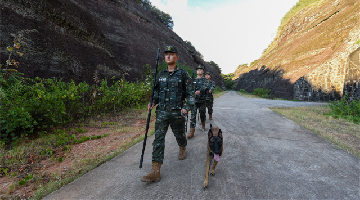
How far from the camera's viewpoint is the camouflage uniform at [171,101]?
2818mm

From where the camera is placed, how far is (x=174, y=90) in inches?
114

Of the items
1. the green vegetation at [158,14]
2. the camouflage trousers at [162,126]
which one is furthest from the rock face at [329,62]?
the green vegetation at [158,14]

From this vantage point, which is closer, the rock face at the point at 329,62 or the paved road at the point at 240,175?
the paved road at the point at 240,175

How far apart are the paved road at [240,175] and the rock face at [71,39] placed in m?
4.07

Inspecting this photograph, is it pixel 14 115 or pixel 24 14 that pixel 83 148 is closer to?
pixel 14 115

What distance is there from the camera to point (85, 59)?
36.4 feet

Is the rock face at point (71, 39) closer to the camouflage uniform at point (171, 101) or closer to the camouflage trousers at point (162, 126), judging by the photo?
the camouflage uniform at point (171, 101)

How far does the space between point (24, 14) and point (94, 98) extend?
7.22m

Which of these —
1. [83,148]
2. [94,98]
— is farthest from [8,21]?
[83,148]

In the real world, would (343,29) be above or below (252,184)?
above

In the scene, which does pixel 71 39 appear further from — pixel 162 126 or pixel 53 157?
pixel 162 126

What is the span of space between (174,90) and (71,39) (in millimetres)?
11499

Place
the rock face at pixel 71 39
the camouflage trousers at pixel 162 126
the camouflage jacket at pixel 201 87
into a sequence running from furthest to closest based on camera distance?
the rock face at pixel 71 39 < the camouflage jacket at pixel 201 87 < the camouflage trousers at pixel 162 126

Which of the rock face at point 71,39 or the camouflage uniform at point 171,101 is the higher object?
the rock face at point 71,39
